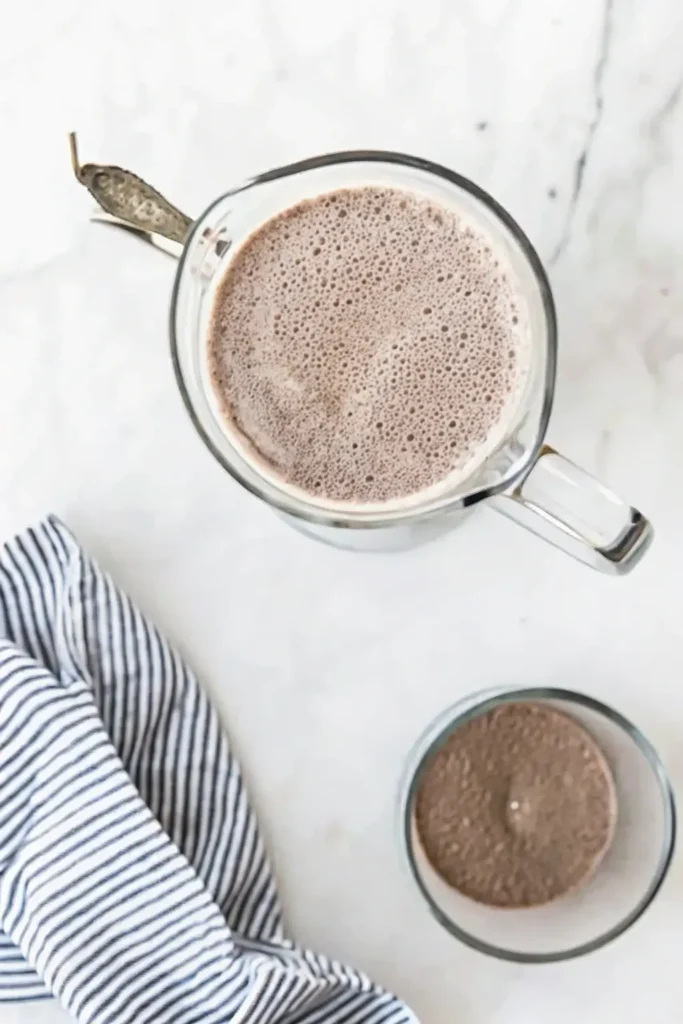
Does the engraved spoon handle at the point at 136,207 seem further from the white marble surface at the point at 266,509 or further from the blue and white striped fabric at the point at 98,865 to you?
the blue and white striped fabric at the point at 98,865

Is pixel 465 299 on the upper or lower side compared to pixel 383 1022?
upper

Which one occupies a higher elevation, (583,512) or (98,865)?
(583,512)

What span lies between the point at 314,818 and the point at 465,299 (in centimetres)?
32

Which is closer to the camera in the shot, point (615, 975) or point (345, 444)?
point (345, 444)

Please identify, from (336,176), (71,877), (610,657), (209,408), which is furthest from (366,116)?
(71,877)

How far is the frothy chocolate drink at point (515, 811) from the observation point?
30.8 inches

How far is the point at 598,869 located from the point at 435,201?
1.34 feet

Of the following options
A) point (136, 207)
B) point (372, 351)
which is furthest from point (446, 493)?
point (136, 207)

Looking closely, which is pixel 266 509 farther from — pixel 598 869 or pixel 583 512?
pixel 598 869

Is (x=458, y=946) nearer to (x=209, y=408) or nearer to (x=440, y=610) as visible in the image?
(x=440, y=610)

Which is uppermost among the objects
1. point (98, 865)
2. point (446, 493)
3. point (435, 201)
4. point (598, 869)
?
point (435, 201)

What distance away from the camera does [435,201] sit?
68cm

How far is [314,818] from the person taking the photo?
79cm

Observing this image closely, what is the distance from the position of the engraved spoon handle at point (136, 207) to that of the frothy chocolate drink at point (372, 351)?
0.04 metres
